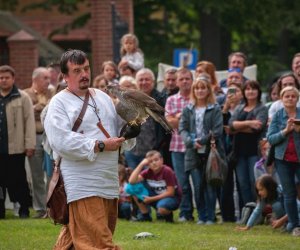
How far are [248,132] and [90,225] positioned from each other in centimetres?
618

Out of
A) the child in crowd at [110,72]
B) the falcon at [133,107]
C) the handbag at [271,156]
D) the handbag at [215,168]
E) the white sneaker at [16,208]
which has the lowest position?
the white sneaker at [16,208]

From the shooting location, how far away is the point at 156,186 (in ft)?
52.0

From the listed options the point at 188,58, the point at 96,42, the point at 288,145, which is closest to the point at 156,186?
the point at 288,145

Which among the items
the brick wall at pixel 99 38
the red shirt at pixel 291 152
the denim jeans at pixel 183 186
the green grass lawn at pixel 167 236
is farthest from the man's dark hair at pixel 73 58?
the brick wall at pixel 99 38

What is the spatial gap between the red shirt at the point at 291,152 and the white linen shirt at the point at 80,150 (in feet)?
14.5

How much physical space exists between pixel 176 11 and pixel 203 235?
21.1 m

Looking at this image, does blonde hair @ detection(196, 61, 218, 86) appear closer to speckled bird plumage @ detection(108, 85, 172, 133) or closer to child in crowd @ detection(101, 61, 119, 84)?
child in crowd @ detection(101, 61, 119, 84)

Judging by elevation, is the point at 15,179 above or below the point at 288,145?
below

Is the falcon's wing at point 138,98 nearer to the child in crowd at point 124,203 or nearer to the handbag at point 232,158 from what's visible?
the handbag at point 232,158

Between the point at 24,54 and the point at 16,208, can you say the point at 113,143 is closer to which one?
the point at 16,208

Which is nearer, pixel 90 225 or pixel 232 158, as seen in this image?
pixel 90 225

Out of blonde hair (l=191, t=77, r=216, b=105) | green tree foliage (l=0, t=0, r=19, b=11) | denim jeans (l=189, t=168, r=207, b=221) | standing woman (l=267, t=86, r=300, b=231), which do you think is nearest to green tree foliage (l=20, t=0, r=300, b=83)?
green tree foliage (l=0, t=0, r=19, b=11)

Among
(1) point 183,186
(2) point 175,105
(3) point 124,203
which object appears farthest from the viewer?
(2) point 175,105

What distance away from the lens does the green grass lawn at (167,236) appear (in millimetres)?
12805
